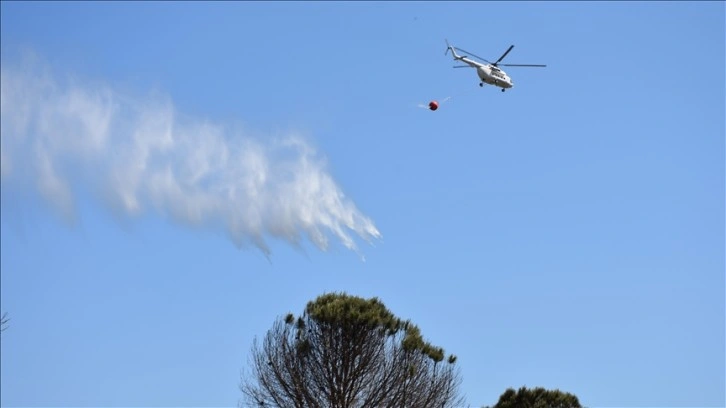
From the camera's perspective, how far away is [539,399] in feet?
208

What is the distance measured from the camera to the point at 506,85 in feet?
206

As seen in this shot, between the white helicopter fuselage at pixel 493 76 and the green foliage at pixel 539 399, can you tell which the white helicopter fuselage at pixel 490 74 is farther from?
the green foliage at pixel 539 399

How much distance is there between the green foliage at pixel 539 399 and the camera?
6350cm

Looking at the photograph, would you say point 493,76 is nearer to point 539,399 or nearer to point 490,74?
point 490,74

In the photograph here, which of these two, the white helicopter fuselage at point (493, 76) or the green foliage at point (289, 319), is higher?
the white helicopter fuselage at point (493, 76)

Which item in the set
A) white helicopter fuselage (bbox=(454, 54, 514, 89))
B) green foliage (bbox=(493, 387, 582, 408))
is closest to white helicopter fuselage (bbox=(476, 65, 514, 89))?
white helicopter fuselage (bbox=(454, 54, 514, 89))

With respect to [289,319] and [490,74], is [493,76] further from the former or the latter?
[289,319]

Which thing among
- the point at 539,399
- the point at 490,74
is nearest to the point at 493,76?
the point at 490,74

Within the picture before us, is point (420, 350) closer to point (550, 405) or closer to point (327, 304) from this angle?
point (327, 304)

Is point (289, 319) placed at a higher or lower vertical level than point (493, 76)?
lower

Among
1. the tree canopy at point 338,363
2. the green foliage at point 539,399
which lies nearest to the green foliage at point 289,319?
the tree canopy at point 338,363

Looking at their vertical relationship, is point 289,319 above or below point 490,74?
below

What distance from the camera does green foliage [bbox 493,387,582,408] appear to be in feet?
208

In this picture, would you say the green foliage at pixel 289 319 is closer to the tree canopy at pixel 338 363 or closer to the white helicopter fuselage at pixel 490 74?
the tree canopy at pixel 338 363
